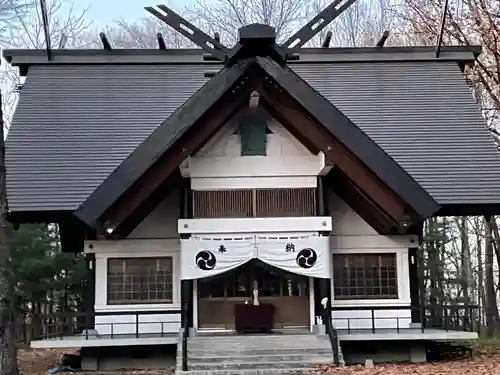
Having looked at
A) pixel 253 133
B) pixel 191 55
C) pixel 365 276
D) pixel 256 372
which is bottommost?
pixel 256 372

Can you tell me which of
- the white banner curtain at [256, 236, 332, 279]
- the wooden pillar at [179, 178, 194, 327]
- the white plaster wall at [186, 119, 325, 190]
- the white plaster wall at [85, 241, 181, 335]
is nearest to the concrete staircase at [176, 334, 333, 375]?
the wooden pillar at [179, 178, 194, 327]

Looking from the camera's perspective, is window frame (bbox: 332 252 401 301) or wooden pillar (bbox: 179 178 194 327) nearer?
wooden pillar (bbox: 179 178 194 327)

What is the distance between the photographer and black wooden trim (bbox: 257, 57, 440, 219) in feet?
43.1

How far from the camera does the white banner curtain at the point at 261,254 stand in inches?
569

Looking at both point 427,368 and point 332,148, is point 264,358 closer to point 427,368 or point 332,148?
point 427,368

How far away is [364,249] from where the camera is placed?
15.8 meters

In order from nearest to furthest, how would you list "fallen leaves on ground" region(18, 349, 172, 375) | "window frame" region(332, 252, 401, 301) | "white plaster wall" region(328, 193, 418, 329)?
"fallen leaves on ground" region(18, 349, 172, 375)
"white plaster wall" region(328, 193, 418, 329)
"window frame" region(332, 252, 401, 301)

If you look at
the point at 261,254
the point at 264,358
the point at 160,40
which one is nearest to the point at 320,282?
the point at 261,254

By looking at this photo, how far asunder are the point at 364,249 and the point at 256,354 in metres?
4.16

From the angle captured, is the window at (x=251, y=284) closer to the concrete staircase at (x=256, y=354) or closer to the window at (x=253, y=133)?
the concrete staircase at (x=256, y=354)

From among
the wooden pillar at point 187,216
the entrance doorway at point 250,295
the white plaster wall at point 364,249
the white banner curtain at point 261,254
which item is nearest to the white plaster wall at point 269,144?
the wooden pillar at point 187,216

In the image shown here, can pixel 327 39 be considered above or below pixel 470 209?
above

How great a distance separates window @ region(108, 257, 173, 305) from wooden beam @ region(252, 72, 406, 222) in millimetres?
4239

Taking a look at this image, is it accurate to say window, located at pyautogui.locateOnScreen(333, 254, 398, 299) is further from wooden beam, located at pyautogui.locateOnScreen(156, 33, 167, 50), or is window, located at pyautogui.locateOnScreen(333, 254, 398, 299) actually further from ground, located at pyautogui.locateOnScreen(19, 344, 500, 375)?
wooden beam, located at pyautogui.locateOnScreen(156, 33, 167, 50)
